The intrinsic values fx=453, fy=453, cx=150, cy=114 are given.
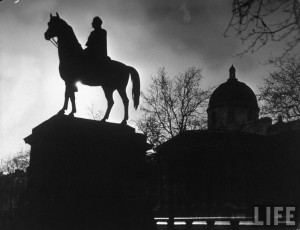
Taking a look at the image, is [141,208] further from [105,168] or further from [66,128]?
[66,128]

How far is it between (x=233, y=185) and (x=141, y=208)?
19.9m

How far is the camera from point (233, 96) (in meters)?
48.6

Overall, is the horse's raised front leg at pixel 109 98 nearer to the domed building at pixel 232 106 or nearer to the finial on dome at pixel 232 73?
the domed building at pixel 232 106

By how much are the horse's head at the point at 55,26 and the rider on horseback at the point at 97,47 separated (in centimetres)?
63

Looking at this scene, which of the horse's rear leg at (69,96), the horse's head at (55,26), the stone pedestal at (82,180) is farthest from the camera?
the horse's head at (55,26)

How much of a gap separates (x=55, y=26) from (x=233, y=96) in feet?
134

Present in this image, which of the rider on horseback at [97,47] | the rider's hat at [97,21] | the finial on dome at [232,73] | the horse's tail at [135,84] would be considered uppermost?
the finial on dome at [232,73]

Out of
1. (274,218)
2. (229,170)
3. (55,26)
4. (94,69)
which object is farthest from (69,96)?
(229,170)

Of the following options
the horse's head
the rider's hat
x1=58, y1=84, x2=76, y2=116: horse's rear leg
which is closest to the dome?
the rider's hat

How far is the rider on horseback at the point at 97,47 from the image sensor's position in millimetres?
9398

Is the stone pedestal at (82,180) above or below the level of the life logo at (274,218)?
above

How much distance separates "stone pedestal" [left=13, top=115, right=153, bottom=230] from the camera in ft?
27.0

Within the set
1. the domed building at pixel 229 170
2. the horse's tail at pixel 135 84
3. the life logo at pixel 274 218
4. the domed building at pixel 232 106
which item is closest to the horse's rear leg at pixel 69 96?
the horse's tail at pixel 135 84

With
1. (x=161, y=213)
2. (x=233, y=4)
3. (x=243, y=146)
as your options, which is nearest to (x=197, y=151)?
(x=243, y=146)
